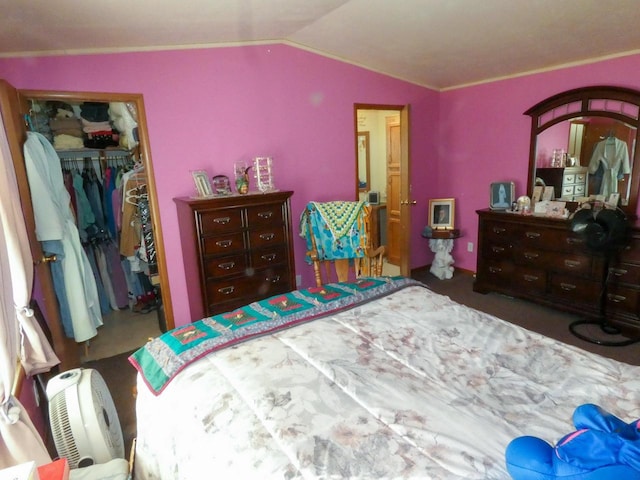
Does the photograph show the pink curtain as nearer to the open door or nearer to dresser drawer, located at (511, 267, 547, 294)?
the open door

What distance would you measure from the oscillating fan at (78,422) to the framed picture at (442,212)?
156 inches

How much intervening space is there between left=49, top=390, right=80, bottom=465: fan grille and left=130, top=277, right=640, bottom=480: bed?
27 centimetres

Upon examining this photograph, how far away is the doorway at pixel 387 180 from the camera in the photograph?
4.33 meters

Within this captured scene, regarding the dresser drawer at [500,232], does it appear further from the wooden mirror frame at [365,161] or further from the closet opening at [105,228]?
the closet opening at [105,228]

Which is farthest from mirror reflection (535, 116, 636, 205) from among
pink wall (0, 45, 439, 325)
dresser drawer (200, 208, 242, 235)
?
dresser drawer (200, 208, 242, 235)

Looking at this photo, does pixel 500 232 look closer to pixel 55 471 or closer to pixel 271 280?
pixel 271 280

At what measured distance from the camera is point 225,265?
9.20 feet

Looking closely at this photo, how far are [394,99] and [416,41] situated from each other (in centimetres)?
104

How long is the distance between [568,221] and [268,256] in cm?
256

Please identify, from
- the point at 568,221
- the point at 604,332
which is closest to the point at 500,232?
the point at 568,221

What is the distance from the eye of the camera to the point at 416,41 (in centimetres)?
310

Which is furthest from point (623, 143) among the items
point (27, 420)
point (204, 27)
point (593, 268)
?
point (27, 420)

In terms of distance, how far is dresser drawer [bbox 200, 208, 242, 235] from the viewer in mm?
2686

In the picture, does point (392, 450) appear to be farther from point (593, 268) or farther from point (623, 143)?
point (623, 143)
